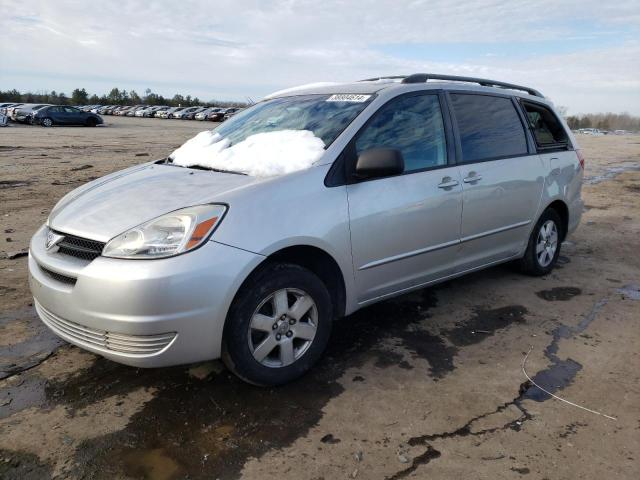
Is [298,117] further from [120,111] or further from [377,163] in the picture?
[120,111]

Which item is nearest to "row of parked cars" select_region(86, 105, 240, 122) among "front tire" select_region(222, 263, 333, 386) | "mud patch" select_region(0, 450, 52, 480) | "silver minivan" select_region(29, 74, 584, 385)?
"silver minivan" select_region(29, 74, 584, 385)

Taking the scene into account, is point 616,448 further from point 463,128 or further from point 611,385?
point 463,128

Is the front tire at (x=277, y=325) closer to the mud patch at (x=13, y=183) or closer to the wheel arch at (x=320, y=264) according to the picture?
the wheel arch at (x=320, y=264)

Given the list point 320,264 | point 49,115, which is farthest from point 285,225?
point 49,115

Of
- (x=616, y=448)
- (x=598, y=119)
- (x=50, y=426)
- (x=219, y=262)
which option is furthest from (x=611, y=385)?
(x=598, y=119)

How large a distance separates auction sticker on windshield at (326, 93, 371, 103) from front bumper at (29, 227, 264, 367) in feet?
4.90

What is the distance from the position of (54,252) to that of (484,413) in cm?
251

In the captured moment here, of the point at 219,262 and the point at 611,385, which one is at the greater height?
the point at 219,262

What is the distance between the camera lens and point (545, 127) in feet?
16.9

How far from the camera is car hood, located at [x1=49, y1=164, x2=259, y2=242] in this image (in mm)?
2844

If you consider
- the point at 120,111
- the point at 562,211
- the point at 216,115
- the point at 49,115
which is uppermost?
the point at 120,111

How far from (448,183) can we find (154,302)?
2.26 m

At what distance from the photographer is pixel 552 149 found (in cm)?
509

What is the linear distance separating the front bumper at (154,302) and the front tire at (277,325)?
3.9 inches
